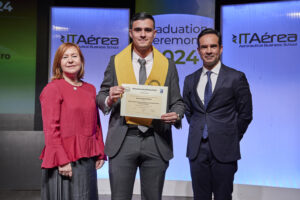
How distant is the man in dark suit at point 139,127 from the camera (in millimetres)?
2143

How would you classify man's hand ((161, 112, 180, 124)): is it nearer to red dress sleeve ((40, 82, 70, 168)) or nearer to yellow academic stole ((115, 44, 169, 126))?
yellow academic stole ((115, 44, 169, 126))

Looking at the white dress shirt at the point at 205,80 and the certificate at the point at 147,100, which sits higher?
the white dress shirt at the point at 205,80

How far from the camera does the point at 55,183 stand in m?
2.19

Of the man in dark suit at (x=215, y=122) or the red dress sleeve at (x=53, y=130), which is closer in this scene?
the red dress sleeve at (x=53, y=130)

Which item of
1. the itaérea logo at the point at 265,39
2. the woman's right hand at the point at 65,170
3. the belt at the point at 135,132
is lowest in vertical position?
the woman's right hand at the point at 65,170

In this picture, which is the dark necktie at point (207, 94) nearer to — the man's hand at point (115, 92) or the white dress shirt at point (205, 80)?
the white dress shirt at point (205, 80)

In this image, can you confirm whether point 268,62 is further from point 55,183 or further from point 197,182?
point 55,183

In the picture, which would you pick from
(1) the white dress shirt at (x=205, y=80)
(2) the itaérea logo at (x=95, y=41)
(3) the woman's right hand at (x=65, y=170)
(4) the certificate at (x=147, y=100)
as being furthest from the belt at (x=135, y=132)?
(2) the itaérea logo at (x=95, y=41)

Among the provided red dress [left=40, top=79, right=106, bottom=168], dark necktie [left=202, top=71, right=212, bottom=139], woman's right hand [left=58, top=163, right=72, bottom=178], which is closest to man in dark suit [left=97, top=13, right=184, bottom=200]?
red dress [left=40, top=79, right=106, bottom=168]

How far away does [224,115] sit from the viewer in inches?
102

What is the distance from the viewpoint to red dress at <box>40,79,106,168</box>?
216 cm

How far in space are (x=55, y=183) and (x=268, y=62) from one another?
3527mm

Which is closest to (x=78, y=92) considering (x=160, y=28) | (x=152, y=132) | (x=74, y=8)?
(x=152, y=132)

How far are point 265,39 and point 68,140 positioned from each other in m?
3.44
